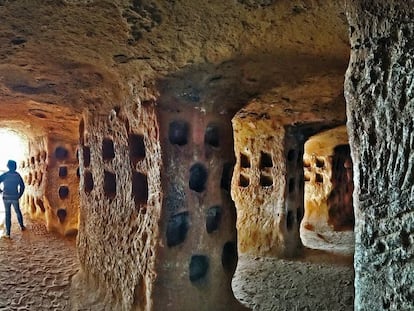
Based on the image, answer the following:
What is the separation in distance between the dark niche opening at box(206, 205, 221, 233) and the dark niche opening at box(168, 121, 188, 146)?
0.53 meters

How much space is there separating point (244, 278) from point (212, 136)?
5.37 ft

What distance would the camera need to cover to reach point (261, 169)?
4.97 meters

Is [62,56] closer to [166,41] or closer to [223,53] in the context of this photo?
[166,41]

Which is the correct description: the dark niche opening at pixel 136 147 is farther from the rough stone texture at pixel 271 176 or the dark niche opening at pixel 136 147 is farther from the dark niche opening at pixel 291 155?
the dark niche opening at pixel 291 155

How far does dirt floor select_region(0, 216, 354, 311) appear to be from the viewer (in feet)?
10.5

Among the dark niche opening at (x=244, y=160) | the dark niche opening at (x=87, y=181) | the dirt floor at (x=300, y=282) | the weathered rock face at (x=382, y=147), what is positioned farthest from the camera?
the dark niche opening at (x=244, y=160)

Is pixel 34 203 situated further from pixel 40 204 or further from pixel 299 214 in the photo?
pixel 299 214

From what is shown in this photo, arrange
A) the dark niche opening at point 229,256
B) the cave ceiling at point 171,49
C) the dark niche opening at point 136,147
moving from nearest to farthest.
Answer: the cave ceiling at point 171,49 → the dark niche opening at point 136,147 → the dark niche opening at point 229,256

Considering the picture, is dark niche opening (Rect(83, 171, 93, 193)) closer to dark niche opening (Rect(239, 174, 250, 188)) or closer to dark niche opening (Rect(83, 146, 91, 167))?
dark niche opening (Rect(83, 146, 91, 167))

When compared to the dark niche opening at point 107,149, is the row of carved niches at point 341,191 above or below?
below

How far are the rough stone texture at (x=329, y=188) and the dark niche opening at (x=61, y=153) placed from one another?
3803 millimetres

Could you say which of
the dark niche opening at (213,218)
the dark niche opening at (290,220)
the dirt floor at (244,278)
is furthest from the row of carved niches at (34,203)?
the dark niche opening at (213,218)

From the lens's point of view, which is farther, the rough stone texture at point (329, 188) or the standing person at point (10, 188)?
the rough stone texture at point (329, 188)

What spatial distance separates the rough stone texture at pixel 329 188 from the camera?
272 inches
